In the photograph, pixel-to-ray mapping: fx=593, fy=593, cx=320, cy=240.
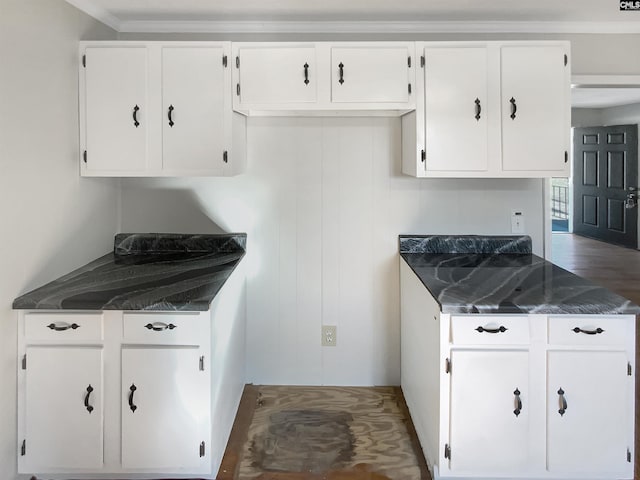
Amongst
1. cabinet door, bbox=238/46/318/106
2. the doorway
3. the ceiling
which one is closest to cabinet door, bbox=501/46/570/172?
the ceiling

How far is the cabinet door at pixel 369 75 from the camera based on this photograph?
9.73 feet

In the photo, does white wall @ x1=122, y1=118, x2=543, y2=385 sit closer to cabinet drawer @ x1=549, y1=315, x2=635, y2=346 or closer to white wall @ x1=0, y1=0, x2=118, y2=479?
white wall @ x1=0, y1=0, x2=118, y2=479

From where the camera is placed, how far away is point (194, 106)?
117 inches

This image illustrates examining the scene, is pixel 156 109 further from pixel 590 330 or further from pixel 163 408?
pixel 590 330

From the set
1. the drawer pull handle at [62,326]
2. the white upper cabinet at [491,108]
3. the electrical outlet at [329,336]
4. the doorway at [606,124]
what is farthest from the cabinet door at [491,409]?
the doorway at [606,124]

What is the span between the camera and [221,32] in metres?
3.34

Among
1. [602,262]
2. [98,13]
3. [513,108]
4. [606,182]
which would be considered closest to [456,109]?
[513,108]

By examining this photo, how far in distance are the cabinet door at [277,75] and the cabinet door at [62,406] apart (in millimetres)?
1460

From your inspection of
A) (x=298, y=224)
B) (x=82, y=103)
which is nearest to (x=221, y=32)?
(x=82, y=103)

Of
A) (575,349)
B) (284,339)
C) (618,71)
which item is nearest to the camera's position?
(575,349)

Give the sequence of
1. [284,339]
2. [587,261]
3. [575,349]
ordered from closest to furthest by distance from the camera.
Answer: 1. [575,349]
2. [284,339]
3. [587,261]

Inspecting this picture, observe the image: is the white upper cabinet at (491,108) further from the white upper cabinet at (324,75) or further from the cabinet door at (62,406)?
the cabinet door at (62,406)

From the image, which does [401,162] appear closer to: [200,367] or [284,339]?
[284,339]

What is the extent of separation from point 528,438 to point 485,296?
57cm
